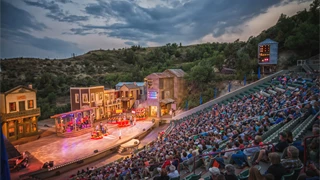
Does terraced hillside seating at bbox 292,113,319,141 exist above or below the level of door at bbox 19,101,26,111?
above

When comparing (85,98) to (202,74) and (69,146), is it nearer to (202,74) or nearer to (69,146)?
(69,146)

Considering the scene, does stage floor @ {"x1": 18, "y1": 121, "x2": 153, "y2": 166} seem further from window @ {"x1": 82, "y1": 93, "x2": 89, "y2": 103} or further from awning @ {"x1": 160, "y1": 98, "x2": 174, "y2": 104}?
window @ {"x1": 82, "y1": 93, "x2": 89, "y2": 103}

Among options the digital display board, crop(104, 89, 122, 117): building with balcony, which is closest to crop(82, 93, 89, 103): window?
crop(104, 89, 122, 117): building with balcony

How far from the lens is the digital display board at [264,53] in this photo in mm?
29703

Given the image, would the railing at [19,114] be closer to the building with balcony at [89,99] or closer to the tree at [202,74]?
the building with balcony at [89,99]

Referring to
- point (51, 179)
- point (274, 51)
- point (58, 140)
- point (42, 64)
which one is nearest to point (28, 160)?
point (51, 179)

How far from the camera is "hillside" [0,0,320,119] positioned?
30653 mm

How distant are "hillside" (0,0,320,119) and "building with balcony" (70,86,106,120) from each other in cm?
794

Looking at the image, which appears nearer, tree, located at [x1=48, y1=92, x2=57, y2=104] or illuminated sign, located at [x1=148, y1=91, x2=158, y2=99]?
illuminated sign, located at [x1=148, y1=91, x2=158, y2=99]

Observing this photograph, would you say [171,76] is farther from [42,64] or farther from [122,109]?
[42,64]

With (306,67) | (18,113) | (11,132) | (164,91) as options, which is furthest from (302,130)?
(164,91)

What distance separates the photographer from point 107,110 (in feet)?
125

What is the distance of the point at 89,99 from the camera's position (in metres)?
35.7

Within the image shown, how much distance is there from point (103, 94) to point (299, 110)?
1269 inches
